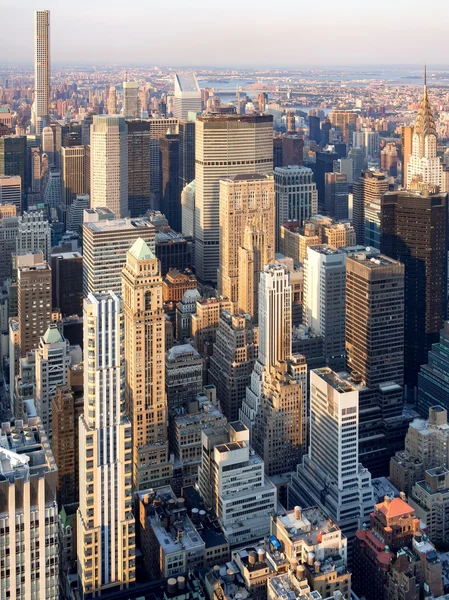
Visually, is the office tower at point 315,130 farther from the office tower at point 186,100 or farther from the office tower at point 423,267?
the office tower at point 423,267

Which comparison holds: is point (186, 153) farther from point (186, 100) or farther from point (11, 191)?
point (186, 100)

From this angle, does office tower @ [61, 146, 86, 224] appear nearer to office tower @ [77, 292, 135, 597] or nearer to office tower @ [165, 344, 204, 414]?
office tower @ [165, 344, 204, 414]

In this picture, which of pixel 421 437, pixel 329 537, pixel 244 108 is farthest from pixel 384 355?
pixel 244 108

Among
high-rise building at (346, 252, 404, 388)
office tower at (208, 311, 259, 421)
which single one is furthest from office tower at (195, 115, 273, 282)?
high-rise building at (346, 252, 404, 388)

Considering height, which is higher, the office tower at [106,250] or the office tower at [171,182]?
the office tower at [171,182]

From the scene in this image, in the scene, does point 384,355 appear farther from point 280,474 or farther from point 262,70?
point 262,70

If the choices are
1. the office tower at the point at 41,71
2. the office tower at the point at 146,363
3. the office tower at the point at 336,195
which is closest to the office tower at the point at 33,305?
the office tower at the point at 146,363
